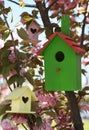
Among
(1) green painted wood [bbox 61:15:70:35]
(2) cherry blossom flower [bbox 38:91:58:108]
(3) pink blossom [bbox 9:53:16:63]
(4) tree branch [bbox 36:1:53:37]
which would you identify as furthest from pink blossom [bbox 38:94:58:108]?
(1) green painted wood [bbox 61:15:70:35]

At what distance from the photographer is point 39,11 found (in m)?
1.99

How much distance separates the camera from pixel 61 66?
1.57 metres

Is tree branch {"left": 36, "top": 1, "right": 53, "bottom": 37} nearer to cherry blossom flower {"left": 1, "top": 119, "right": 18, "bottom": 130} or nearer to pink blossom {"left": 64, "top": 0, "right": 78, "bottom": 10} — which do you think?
pink blossom {"left": 64, "top": 0, "right": 78, "bottom": 10}

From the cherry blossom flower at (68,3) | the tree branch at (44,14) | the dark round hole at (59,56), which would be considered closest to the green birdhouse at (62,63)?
the dark round hole at (59,56)

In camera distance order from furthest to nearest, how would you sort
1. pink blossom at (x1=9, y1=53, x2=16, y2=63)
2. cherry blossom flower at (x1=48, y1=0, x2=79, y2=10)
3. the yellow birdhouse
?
1. cherry blossom flower at (x1=48, y1=0, x2=79, y2=10)
2. pink blossom at (x1=9, y1=53, x2=16, y2=63)
3. the yellow birdhouse

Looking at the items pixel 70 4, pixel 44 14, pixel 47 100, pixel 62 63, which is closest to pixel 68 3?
pixel 70 4

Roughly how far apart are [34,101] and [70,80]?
0.66ft

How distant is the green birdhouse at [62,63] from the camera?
1545mm

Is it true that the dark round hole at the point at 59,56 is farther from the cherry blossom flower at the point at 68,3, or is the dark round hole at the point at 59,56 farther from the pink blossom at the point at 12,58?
the cherry blossom flower at the point at 68,3

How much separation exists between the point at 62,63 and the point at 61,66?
13 millimetres

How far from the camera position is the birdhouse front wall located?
5.06ft

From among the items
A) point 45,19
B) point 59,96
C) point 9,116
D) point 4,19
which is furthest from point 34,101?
point 59,96

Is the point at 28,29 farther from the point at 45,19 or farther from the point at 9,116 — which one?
the point at 9,116

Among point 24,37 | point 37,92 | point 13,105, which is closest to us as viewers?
point 13,105
